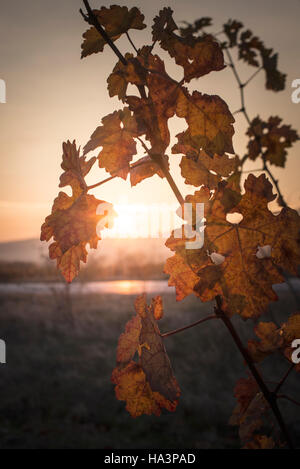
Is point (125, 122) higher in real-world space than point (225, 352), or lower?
higher

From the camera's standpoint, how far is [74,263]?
0.80m

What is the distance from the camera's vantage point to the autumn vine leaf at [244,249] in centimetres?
69

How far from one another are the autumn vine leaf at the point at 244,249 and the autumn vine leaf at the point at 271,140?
168cm

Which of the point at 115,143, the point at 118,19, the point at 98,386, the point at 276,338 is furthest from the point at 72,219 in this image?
the point at 98,386

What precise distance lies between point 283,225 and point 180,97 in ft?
0.96

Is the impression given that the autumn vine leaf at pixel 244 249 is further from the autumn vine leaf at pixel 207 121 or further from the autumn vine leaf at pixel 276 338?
the autumn vine leaf at pixel 276 338

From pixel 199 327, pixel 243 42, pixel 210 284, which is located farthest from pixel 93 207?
pixel 199 327

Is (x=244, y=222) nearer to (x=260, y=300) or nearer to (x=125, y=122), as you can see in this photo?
(x=260, y=300)

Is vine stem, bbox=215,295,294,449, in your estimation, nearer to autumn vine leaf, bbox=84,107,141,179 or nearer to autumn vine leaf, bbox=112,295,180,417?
autumn vine leaf, bbox=112,295,180,417

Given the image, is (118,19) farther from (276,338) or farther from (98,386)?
(98,386)

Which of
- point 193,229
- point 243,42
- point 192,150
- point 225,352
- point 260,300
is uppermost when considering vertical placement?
point 243,42

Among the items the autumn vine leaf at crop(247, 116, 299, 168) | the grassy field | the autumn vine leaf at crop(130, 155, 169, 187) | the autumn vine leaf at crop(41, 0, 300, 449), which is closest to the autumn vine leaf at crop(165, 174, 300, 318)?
the autumn vine leaf at crop(41, 0, 300, 449)

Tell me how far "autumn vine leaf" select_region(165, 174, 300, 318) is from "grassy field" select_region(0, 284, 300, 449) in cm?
396

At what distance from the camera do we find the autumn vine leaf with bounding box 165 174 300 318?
0.69 m
